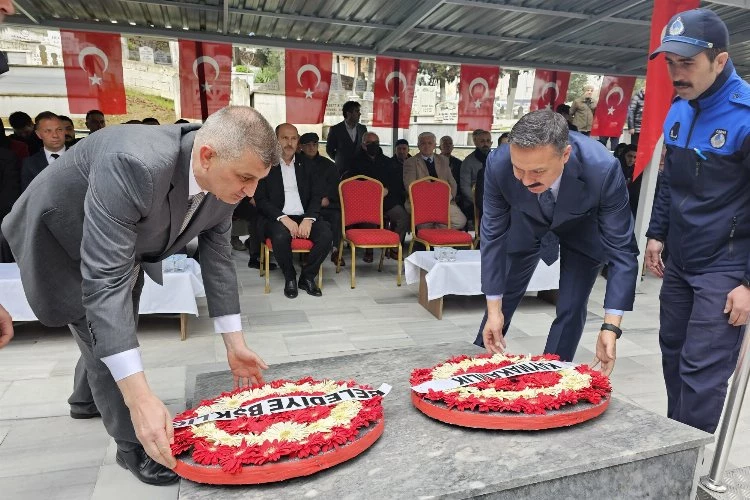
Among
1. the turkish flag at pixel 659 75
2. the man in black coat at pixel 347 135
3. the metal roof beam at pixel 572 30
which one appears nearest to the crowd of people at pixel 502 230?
the turkish flag at pixel 659 75

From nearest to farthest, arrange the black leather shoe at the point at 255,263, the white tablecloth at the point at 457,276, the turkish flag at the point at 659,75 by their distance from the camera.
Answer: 1. the turkish flag at the point at 659,75
2. the white tablecloth at the point at 457,276
3. the black leather shoe at the point at 255,263

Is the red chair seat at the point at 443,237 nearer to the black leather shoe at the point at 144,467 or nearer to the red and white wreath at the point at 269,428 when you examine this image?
the black leather shoe at the point at 144,467

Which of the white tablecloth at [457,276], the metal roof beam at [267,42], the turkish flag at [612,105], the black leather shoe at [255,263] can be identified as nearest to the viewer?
the white tablecloth at [457,276]

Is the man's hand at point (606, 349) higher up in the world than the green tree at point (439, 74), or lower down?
lower down

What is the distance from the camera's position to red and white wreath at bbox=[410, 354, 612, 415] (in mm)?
1214

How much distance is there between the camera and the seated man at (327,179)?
5074 mm

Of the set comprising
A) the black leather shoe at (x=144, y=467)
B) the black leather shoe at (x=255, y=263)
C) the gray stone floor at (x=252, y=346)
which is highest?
the black leather shoe at (x=144, y=467)

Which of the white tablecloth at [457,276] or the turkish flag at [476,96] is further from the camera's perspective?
the turkish flag at [476,96]

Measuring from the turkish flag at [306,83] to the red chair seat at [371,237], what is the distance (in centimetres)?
248

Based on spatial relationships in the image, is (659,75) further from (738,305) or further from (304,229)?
(304,229)

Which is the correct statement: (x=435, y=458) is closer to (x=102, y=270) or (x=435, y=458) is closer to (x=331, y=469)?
(x=331, y=469)

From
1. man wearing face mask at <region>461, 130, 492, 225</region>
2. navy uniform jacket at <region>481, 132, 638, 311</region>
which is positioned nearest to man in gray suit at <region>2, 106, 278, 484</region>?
navy uniform jacket at <region>481, 132, 638, 311</region>

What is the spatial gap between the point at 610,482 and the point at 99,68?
6.50 meters

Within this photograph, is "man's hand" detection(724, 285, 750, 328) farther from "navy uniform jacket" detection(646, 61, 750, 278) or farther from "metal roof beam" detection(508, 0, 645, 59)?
"metal roof beam" detection(508, 0, 645, 59)
